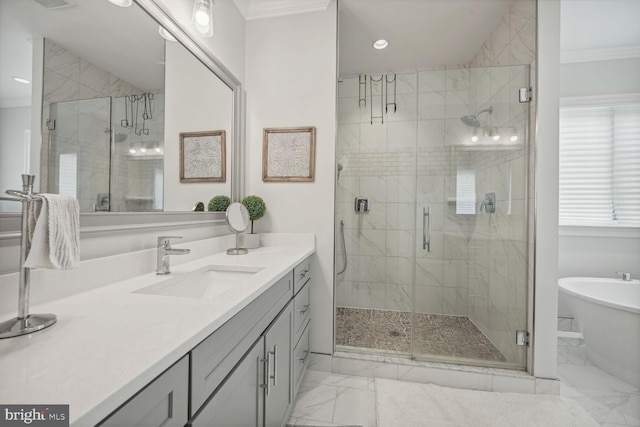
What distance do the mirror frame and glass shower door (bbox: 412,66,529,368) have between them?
140cm

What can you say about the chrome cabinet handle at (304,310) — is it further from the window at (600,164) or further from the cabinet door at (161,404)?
the window at (600,164)

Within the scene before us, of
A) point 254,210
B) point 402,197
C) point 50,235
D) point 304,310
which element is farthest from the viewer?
point 402,197

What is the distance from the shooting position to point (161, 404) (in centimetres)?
50

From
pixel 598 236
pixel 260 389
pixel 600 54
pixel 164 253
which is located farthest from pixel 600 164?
pixel 164 253

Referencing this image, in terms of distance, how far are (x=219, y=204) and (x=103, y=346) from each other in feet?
4.30

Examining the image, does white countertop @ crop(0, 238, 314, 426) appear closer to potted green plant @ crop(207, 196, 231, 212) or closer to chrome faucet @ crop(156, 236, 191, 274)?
chrome faucet @ crop(156, 236, 191, 274)

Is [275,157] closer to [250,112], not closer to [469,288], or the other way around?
[250,112]

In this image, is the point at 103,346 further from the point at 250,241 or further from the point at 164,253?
the point at 250,241

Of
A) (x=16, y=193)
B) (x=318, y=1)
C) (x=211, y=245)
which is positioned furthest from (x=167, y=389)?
(x=318, y=1)

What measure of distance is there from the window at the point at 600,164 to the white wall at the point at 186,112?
10.2 ft

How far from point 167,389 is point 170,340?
0.09m

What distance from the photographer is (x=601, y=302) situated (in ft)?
6.08

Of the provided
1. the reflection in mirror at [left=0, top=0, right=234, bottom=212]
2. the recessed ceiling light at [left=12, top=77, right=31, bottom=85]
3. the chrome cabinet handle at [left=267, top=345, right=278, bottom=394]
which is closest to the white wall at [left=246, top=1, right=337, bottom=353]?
the reflection in mirror at [left=0, top=0, right=234, bottom=212]

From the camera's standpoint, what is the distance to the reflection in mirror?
2.43 feet
